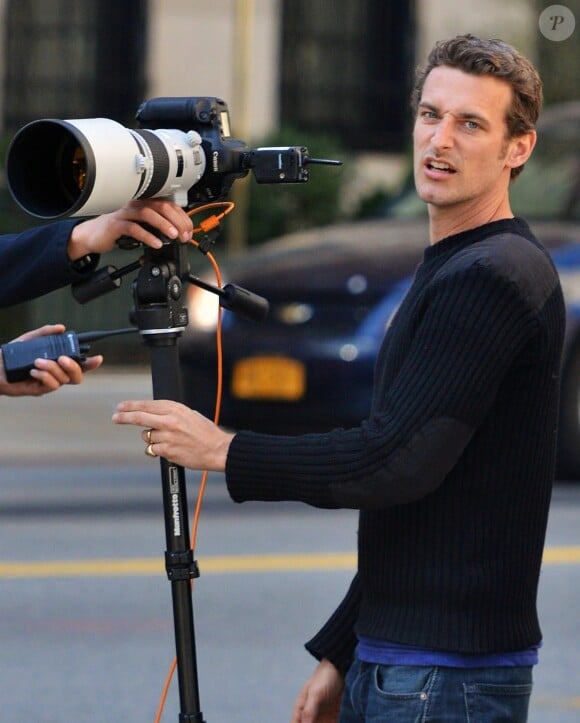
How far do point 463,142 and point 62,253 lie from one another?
0.67m

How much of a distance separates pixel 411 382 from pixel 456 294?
14 centimetres

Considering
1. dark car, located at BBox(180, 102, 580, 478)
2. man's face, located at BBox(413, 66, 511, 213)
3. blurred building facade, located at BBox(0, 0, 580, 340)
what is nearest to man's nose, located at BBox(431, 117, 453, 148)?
man's face, located at BBox(413, 66, 511, 213)

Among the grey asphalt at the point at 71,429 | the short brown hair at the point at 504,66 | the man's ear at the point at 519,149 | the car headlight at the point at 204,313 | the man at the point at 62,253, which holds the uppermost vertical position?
the short brown hair at the point at 504,66

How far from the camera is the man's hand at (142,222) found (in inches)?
97.1

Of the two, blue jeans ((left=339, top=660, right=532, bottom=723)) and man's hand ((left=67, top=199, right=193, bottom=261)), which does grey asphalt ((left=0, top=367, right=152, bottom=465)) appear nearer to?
man's hand ((left=67, top=199, right=193, bottom=261))

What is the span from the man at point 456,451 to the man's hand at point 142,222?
250 mm

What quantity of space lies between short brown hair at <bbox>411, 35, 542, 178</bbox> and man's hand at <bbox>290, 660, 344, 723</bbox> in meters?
0.89

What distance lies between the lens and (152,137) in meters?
2.44

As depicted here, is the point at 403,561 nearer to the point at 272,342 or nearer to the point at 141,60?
the point at 272,342

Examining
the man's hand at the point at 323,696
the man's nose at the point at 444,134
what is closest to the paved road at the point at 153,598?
the man's hand at the point at 323,696

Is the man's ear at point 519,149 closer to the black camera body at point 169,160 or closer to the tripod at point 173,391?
the black camera body at point 169,160

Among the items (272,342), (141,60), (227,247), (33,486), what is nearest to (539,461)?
(272,342)

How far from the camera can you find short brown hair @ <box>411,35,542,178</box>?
2.50 meters

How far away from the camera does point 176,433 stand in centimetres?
240
